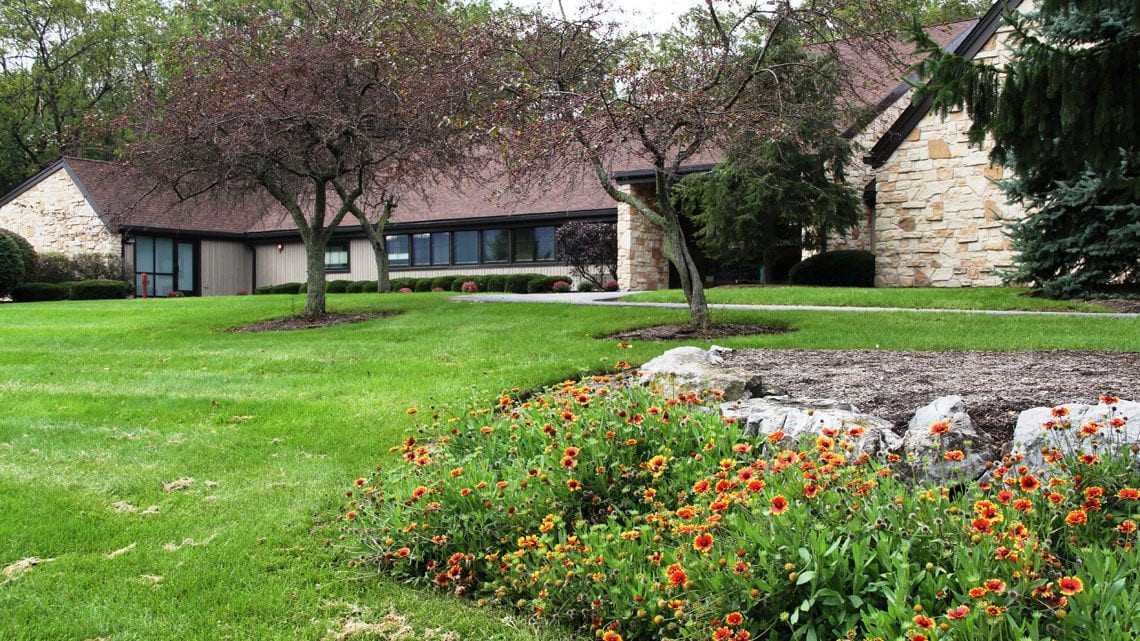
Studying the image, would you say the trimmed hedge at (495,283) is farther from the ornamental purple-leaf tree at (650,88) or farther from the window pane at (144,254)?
the ornamental purple-leaf tree at (650,88)

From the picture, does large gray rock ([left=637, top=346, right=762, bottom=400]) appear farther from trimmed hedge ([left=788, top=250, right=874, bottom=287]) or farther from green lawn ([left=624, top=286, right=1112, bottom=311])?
trimmed hedge ([left=788, top=250, right=874, bottom=287])

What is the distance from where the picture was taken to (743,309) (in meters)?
12.9

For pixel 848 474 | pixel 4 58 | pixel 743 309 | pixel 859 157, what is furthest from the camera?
pixel 4 58

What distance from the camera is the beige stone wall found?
90.7ft

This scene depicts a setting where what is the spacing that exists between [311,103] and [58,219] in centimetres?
2036

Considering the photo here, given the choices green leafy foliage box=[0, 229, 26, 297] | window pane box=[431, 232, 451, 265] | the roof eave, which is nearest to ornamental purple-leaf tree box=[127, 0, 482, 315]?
the roof eave

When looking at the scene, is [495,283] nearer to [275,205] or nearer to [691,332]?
[275,205]

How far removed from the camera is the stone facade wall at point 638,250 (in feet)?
74.3

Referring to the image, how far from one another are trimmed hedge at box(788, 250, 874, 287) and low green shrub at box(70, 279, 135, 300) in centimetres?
1961

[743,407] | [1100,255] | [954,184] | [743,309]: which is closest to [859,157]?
[954,184]

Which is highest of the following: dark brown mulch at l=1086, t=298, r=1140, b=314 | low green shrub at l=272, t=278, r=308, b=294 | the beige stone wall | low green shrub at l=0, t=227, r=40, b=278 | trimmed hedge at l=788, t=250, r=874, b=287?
the beige stone wall

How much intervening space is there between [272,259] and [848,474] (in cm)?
3104

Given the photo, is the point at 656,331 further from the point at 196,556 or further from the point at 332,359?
the point at 196,556

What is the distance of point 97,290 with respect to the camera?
2525 centimetres
